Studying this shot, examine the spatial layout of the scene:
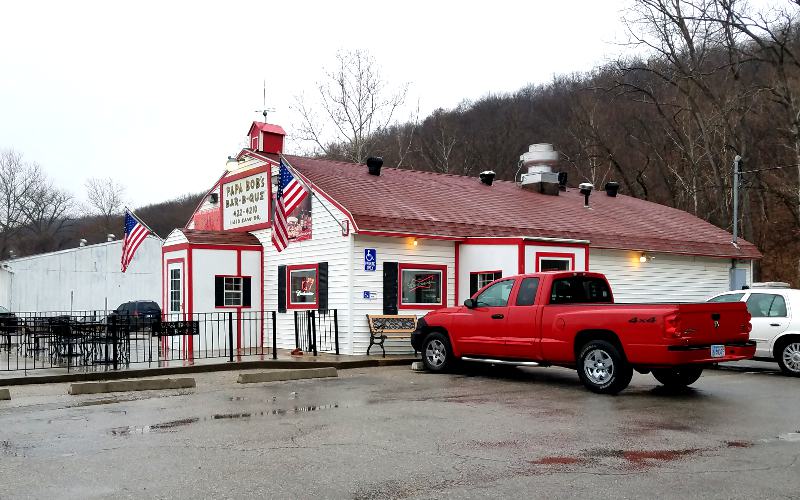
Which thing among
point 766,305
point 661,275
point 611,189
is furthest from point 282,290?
point 611,189

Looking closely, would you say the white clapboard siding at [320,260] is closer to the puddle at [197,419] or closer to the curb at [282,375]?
the curb at [282,375]

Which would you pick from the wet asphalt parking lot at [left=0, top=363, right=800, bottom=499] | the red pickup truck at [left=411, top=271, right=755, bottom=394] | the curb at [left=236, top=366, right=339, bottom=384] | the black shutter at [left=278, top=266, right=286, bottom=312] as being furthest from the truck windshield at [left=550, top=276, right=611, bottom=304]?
the black shutter at [left=278, top=266, right=286, bottom=312]

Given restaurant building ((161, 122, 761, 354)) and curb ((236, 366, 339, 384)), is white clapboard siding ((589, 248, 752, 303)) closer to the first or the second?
restaurant building ((161, 122, 761, 354))

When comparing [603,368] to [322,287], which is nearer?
[603,368]

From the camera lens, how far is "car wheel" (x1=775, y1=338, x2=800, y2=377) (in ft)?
46.8

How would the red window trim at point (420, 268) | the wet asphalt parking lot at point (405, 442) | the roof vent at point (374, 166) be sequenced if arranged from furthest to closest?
the roof vent at point (374, 166)
the red window trim at point (420, 268)
the wet asphalt parking lot at point (405, 442)

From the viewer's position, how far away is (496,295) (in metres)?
13.5

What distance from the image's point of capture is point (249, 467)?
6727 mm

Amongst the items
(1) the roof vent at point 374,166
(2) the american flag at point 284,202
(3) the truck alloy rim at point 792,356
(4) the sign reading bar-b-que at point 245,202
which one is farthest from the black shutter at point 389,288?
(3) the truck alloy rim at point 792,356

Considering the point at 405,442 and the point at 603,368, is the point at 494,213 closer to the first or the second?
the point at 603,368

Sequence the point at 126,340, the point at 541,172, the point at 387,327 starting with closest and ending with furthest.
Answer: the point at 126,340 < the point at 387,327 < the point at 541,172

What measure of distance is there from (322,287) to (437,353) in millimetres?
5286

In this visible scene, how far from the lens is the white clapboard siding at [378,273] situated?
60.0ft

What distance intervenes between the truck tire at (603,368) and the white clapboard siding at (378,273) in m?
7.44
